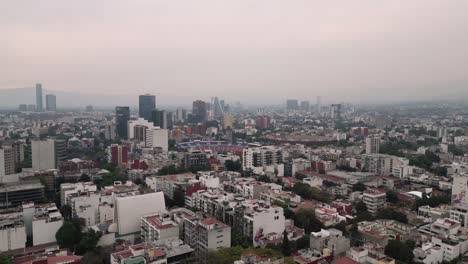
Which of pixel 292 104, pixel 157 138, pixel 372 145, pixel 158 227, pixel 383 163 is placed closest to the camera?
pixel 158 227

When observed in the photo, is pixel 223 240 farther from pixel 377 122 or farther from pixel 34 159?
pixel 377 122

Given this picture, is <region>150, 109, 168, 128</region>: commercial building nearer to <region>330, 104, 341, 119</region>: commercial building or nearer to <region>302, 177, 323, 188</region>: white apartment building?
<region>302, 177, 323, 188</region>: white apartment building

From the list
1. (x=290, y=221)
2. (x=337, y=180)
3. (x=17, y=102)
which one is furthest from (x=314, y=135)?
(x=17, y=102)

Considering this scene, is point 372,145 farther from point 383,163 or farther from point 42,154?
point 42,154

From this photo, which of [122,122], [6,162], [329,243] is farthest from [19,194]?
[122,122]

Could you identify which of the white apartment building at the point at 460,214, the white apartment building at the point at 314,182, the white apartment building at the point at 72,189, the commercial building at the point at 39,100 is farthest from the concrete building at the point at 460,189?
the commercial building at the point at 39,100

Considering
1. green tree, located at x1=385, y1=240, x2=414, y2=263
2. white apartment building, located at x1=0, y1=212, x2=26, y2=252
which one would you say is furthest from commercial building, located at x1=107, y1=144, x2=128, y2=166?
green tree, located at x1=385, y1=240, x2=414, y2=263
